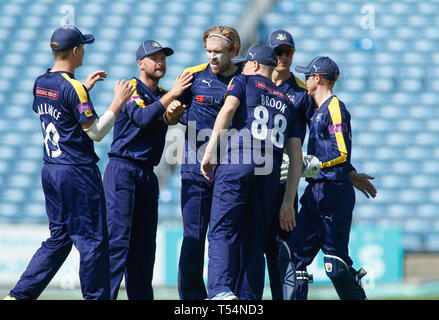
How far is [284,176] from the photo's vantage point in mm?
6355

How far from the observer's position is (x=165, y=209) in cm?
1136

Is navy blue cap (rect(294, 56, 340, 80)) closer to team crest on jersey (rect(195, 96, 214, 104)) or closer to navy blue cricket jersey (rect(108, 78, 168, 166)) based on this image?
team crest on jersey (rect(195, 96, 214, 104))

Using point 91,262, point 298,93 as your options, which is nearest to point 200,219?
point 91,262

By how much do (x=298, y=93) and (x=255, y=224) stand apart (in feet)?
5.14

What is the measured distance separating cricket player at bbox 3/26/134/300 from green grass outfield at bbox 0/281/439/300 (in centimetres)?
397

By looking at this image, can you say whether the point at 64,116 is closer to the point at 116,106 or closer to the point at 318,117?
the point at 116,106

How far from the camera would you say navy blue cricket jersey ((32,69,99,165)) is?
543 cm

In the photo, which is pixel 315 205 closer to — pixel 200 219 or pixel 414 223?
pixel 200 219

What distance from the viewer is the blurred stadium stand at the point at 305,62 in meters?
11.9

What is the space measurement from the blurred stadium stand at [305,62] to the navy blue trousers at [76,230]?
558 cm

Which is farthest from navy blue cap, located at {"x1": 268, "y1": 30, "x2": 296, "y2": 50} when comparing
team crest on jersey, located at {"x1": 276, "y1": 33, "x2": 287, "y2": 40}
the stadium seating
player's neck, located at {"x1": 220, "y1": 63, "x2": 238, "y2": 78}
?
the stadium seating

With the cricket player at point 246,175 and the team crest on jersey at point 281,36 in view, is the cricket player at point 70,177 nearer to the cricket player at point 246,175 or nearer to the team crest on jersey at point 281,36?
the cricket player at point 246,175

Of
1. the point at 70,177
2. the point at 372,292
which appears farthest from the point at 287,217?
the point at 372,292
